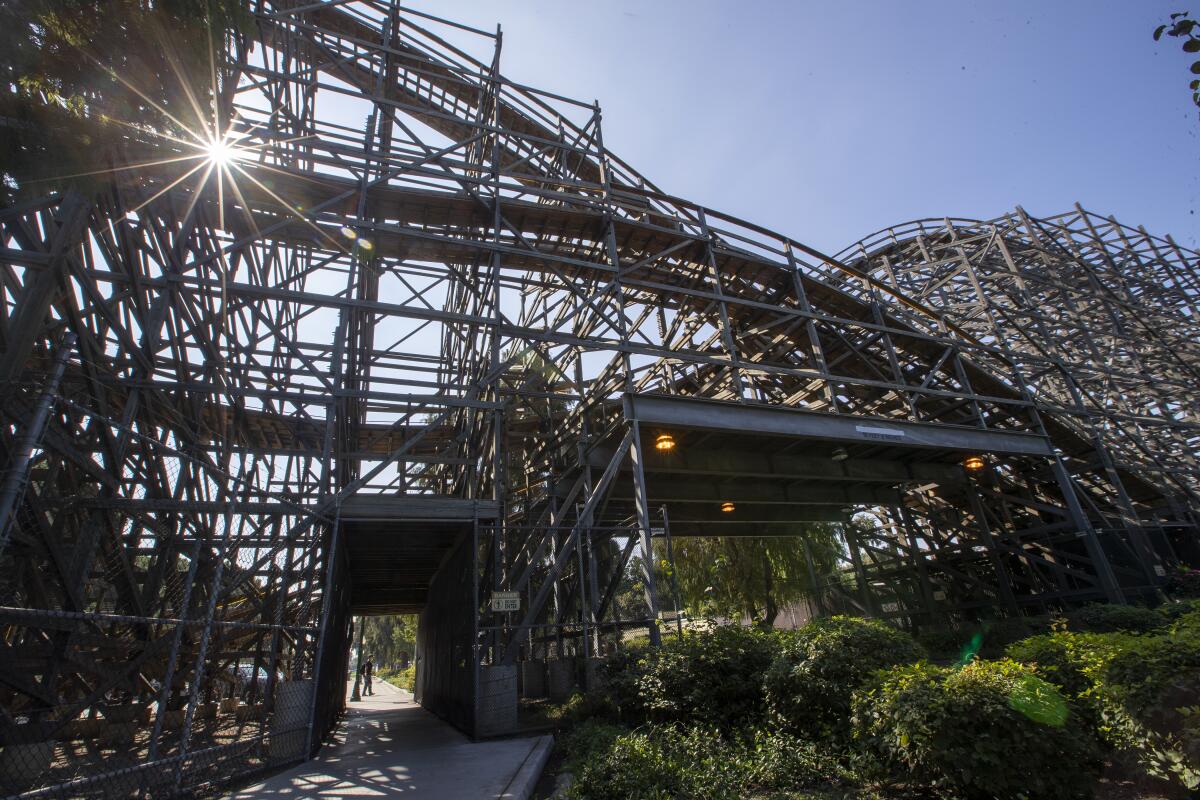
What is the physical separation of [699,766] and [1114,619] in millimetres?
12271

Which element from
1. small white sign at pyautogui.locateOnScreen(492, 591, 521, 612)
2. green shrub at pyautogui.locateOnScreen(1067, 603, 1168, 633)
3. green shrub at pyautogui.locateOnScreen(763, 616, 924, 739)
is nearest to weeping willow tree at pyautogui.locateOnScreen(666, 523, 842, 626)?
green shrub at pyautogui.locateOnScreen(1067, 603, 1168, 633)

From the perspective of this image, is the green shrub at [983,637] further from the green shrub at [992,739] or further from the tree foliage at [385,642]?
the tree foliage at [385,642]

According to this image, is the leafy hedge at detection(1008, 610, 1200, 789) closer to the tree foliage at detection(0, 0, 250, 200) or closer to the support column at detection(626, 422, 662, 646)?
the support column at detection(626, 422, 662, 646)

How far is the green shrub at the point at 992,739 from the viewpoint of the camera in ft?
14.0

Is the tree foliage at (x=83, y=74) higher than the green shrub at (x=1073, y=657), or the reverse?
the tree foliage at (x=83, y=74)

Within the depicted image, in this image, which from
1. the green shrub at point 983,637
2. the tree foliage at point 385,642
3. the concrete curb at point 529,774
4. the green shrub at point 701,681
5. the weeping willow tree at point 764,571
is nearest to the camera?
the concrete curb at point 529,774

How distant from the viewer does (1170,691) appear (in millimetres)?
4383

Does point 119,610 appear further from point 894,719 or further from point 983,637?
point 983,637

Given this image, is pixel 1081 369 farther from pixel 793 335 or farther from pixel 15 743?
pixel 15 743

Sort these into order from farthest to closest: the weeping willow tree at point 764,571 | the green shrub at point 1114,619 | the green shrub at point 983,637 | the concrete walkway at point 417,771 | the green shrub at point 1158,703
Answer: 1. the weeping willow tree at point 764,571
2. the green shrub at point 983,637
3. the green shrub at point 1114,619
4. the concrete walkway at point 417,771
5. the green shrub at point 1158,703

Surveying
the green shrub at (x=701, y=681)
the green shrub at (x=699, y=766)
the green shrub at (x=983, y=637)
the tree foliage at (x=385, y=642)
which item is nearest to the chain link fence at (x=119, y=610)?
the green shrub at (x=699, y=766)

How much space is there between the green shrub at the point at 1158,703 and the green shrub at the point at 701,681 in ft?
12.0

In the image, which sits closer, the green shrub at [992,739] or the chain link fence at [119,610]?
the green shrub at [992,739]

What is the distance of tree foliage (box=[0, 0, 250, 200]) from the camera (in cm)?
373
